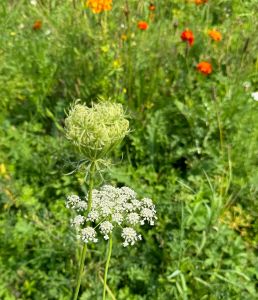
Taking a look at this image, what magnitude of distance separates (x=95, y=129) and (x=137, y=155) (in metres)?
1.82

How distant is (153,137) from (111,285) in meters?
0.98

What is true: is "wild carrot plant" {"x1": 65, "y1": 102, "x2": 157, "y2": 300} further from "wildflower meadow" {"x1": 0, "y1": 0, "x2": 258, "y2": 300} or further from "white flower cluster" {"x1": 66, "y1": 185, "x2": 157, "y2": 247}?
"wildflower meadow" {"x1": 0, "y1": 0, "x2": 258, "y2": 300}

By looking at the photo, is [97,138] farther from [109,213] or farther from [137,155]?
[137,155]

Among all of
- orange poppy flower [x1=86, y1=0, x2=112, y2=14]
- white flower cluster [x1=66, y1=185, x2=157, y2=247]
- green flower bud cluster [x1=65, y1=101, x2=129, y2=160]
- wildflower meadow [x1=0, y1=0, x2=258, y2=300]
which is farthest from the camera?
orange poppy flower [x1=86, y1=0, x2=112, y2=14]

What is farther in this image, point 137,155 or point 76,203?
point 137,155

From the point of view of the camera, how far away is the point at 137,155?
2.91 metres

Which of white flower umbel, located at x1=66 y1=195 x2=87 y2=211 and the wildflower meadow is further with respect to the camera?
the wildflower meadow

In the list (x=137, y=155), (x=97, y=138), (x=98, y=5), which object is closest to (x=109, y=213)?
(x=97, y=138)

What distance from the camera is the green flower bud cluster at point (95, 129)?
43.3 inches

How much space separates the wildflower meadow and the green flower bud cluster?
565 millimetres

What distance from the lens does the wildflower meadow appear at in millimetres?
2322

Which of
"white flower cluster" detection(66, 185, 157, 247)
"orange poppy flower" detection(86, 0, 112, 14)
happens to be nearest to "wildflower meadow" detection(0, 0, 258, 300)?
"orange poppy flower" detection(86, 0, 112, 14)

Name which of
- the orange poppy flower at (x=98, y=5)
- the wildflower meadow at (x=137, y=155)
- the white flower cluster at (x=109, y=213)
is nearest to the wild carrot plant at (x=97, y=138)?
the white flower cluster at (x=109, y=213)

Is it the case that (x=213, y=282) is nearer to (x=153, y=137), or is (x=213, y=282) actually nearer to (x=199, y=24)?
(x=153, y=137)
